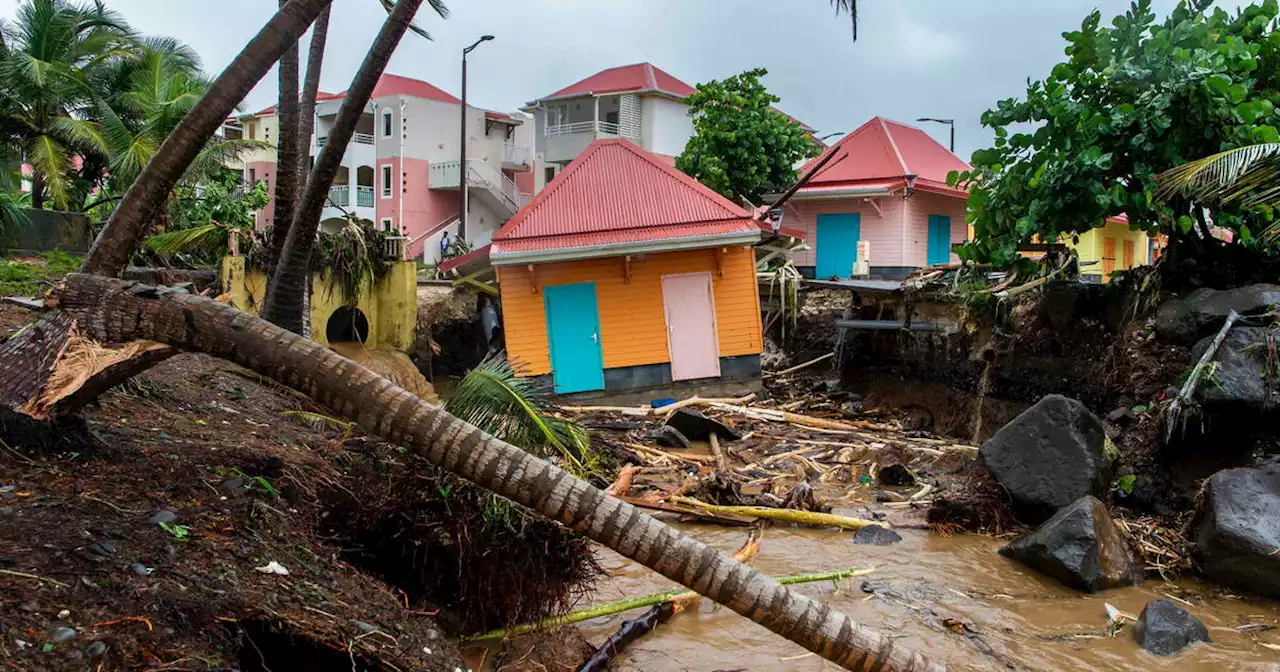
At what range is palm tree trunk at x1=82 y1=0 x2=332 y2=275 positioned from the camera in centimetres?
587

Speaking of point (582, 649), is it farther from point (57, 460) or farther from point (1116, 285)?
point (1116, 285)

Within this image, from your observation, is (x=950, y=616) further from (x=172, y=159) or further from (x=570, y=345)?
(x=570, y=345)

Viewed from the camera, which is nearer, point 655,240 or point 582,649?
point 582,649

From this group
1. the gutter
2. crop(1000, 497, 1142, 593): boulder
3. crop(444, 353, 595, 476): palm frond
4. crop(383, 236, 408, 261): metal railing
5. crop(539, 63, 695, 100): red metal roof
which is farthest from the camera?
crop(539, 63, 695, 100): red metal roof

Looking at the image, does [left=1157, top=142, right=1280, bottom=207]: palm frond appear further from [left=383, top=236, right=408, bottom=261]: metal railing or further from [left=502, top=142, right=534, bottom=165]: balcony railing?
[left=502, top=142, right=534, bottom=165]: balcony railing

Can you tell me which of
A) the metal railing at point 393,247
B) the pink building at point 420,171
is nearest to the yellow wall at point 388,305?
the metal railing at point 393,247

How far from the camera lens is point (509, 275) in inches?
733

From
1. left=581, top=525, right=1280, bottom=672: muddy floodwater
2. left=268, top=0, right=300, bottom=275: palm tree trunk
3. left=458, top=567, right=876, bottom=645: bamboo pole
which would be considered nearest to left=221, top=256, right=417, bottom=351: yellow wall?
left=268, top=0, right=300, bottom=275: palm tree trunk

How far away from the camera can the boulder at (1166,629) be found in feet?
24.3

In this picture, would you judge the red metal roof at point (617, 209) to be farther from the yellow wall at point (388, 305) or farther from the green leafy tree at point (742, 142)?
the green leafy tree at point (742, 142)

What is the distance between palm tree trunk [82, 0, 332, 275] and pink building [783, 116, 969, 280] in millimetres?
21194

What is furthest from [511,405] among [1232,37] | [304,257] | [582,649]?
[1232,37]

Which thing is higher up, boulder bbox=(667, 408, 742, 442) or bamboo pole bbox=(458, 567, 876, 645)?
boulder bbox=(667, 408, 742, 442)

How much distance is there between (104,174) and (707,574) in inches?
983
